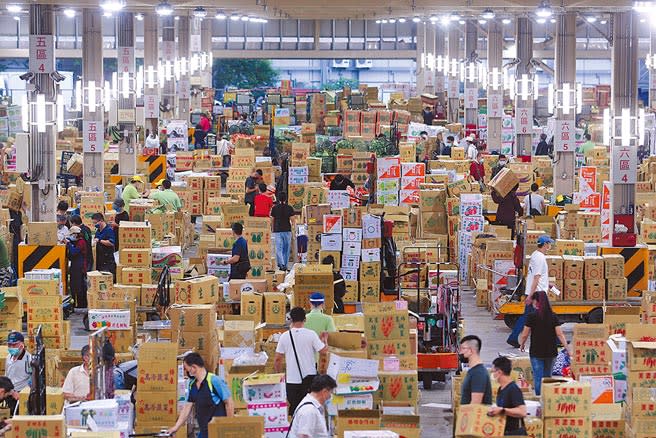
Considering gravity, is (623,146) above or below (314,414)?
above

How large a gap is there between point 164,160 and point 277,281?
637 inches

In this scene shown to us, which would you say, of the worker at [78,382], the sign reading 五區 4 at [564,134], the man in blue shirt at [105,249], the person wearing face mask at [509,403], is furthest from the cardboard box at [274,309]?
the sign reading 五區 4 at [564,134]

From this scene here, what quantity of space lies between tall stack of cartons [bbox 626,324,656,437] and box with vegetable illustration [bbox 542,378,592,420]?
28.4 inches

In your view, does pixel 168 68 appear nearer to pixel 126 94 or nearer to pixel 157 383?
pixel 126 94

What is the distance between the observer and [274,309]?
1705cm

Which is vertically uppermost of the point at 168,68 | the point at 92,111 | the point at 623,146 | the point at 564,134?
the point at 168,68

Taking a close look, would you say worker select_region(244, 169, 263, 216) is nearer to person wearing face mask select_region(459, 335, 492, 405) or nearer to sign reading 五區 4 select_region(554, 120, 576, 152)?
sign reading 五區 4 select_region(554, 120, 576, 152)

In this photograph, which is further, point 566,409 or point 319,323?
point 319,323

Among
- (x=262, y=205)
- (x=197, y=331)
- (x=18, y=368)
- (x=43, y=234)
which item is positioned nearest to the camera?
(x=18, y=368)

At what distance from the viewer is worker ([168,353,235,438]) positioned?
11.7 m

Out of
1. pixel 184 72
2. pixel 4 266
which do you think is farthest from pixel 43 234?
pixel 184 72

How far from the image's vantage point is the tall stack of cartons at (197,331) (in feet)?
48.2

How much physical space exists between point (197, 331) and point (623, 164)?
11775mm

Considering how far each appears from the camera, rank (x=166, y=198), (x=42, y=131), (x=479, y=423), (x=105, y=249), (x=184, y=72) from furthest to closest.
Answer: (x=184, y=72)
(x=166, y=198)
(x=42, y=131)
(x=105, y=249)
(x=479, y=423)
